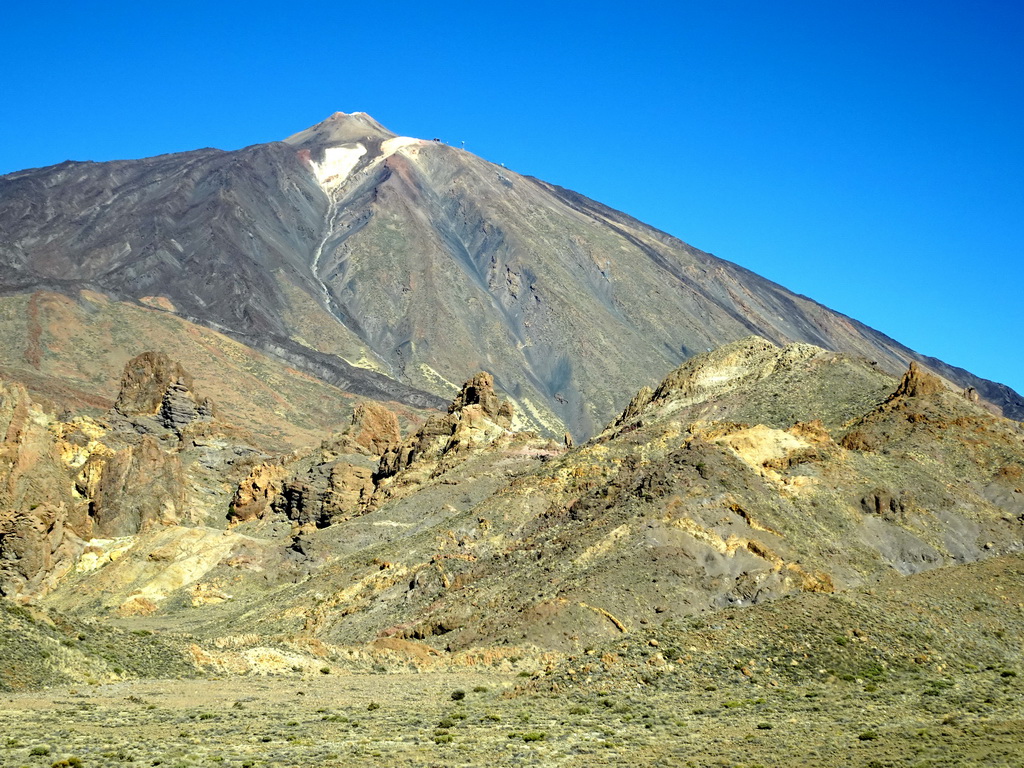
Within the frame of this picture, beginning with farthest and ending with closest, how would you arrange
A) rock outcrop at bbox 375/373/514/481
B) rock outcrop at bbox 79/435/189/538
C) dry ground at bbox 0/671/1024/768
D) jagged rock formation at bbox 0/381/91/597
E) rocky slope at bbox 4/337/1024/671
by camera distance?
rock outcrop at bbox 375/373/514/481 < rock outcrop at bbox 79/435/189/538 < jagged rock formation at bbox 0/381/91/597 < rocky slope at bbox 4/337/1024/671 < dry ground at bbox 0/671/1024/768

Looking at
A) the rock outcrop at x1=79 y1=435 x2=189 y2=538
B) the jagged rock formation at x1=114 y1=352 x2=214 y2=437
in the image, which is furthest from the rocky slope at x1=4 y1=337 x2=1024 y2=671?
the jagged rock formation at x1=114 y1=352 x2=214 y2=437

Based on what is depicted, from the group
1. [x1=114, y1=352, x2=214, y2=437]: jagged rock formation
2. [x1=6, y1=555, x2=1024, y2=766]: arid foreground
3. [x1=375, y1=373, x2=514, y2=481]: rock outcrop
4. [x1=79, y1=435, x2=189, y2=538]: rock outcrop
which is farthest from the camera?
[x1=114, y1=352, x2=214, y2=437]: jagged rock formation

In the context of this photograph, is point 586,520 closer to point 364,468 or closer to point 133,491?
point 364,468

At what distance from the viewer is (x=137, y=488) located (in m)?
69.3

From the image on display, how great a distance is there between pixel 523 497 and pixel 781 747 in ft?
109

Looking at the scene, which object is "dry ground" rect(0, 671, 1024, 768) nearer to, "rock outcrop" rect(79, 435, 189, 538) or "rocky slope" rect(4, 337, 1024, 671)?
"rocky slope" rect(4, 337, 1024, 671)

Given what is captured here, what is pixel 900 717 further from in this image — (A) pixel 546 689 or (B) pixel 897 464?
(B) pixel 897 464

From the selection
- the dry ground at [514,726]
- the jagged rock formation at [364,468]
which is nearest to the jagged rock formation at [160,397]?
the jagged rock formation at [364,468]

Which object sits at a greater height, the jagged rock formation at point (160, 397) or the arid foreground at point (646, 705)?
the jagged rock formation at point (160, 397)

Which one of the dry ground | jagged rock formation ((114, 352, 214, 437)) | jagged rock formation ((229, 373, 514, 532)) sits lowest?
the dry ground

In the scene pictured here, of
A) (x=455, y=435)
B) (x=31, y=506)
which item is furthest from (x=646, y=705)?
(x=455, y=435)

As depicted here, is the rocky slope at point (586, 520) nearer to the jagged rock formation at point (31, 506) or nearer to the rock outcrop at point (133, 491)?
the rock outcrop at point (133, 491)

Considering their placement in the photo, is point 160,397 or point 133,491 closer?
point 133,491

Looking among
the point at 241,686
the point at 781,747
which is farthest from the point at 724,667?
the point at 241,686
